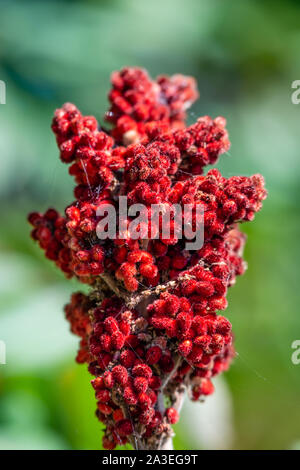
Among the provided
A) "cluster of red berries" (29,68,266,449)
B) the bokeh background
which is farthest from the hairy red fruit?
the bokeh background

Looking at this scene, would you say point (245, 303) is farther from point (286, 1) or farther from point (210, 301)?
point (286, 1)

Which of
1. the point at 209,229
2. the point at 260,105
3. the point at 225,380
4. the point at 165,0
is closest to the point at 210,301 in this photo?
the point at 209,229

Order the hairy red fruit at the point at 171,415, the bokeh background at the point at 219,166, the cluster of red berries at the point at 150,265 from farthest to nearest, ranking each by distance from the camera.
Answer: the bokeh background at the point at 219,166 → the hairy red fruit at the point at 171,415 → the cluster of red berries at the point at 150,265

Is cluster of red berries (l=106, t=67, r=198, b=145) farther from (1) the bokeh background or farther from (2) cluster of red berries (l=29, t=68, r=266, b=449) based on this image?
(1) the bokeh background

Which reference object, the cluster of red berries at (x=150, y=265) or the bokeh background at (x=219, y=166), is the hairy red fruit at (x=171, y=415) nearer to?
the cluster of red berries at (x=150, y=265)

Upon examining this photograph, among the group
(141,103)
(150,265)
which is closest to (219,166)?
(141,103)

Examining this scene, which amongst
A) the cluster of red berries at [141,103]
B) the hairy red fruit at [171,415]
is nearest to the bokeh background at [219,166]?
the hairy red fruit at [171,415]
